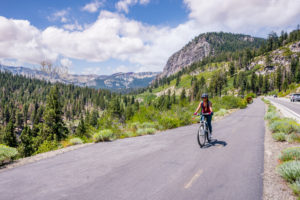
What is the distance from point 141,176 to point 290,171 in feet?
13.9

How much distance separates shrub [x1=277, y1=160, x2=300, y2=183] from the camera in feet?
15.4

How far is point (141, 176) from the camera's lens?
5215 millimetres

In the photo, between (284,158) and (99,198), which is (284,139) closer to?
(284,158)

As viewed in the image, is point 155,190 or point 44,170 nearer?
point 155,190

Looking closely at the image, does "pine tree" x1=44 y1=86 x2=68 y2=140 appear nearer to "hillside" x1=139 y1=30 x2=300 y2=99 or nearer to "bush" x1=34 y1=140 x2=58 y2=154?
"bush" x1=34 y1=140 x2=58 y2=154

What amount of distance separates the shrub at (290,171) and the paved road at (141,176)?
63 centimetres

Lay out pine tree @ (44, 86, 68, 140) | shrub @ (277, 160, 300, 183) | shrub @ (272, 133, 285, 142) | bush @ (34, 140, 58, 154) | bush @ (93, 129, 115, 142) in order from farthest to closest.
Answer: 1. pine tree @ (44, 86, 68, 140)
2. bush @ (34, 140, 58, 154)
3. bush @ (93, 129, 115, 142)
4. shrub @ (272, 133, 285, 142)
5. shrub @ (277, 160, 300, 183)

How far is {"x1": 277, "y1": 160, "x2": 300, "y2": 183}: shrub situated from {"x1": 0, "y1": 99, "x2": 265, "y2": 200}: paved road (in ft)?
2.07

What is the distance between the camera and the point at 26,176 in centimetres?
532

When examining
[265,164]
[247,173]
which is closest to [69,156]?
[247,173]

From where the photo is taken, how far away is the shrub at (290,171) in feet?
15.4

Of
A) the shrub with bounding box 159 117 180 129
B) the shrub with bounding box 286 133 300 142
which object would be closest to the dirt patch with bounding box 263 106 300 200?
the shrub with bounding box 286 133 300 142

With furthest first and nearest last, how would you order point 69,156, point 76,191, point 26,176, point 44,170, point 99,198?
point 69,156, point 44,170, point 26,176, point 76,191, point 99,198

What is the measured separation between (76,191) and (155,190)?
1999mm
